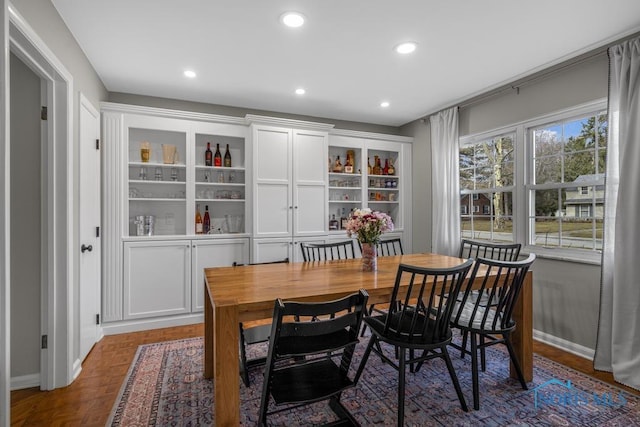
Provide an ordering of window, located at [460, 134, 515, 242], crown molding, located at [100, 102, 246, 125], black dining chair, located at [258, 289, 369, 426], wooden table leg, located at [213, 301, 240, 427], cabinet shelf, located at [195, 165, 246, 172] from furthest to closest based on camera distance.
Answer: cabinet shelf, located at [195, 165, 246, 172] → window, located at [460, 134, 515, 242] → crown molding, located at [100, 102, 246, 125] → wooden table leg, located at [213, 301, 240, 427] → black dining chair, located at [258, 289, 369, 426]

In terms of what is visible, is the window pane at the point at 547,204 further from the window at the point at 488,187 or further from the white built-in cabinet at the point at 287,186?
the white built-in cabinet at the point at 287,186

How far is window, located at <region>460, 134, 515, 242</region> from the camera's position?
11.9 ft

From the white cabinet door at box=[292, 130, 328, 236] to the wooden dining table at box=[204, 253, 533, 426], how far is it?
4.66 ft

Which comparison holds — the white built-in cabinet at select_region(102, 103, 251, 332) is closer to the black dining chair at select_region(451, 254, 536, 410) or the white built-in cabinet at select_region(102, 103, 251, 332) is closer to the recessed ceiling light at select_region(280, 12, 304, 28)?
the recessed ceiling light at select_region(280, 12, 304, 28)

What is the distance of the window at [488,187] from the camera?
143 inches

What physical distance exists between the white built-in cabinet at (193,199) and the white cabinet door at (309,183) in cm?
1

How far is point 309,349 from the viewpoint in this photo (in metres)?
1.54

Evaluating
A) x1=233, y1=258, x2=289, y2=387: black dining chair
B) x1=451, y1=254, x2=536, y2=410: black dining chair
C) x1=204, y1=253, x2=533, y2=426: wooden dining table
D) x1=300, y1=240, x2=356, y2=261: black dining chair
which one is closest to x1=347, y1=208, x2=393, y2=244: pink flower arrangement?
x1=204, y1=253, x2=533, y2=426: wooden dining table

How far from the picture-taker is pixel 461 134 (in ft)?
13.2

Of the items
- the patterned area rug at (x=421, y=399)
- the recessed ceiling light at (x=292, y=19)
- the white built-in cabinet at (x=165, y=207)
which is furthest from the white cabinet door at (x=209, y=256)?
the recessed ceiling light at (x=292, y=19)

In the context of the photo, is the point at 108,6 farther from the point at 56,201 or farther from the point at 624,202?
the point at 624,202

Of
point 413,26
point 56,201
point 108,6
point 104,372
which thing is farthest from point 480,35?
point 104,372

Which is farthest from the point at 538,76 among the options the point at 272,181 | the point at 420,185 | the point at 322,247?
the point at 272,181

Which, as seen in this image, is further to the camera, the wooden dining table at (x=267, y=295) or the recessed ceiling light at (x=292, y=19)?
the recessed ceiling light at (x=292, y=19)
